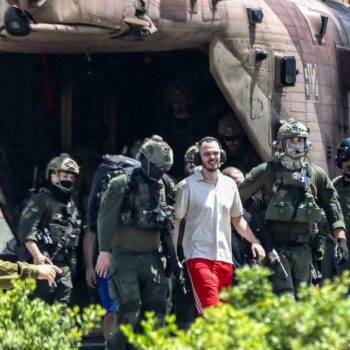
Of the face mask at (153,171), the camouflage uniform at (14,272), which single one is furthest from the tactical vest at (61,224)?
the camouflage uniform at (14,272)

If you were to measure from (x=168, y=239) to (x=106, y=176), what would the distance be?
86 cm

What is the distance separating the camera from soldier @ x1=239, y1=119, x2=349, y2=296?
35.3ft

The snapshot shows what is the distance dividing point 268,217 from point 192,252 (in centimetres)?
82

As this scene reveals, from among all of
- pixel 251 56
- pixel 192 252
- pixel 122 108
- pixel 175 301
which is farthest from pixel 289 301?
pixel 122 108

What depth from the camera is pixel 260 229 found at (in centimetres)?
1084

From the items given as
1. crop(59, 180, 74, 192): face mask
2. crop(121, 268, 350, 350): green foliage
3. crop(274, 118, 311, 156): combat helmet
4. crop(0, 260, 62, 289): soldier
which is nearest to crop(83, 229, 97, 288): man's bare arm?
crop(59, 180, 74, 192): face mask

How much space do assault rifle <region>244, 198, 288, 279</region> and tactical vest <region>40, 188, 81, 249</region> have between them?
1.49 m

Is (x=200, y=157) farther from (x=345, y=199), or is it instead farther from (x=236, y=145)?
(x=236, y=145)

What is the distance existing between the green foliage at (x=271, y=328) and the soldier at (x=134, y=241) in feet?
14.6

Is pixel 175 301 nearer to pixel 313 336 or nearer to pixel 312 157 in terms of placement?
pixel 312 157

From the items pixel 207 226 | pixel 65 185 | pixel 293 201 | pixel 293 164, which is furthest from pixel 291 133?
pixel 65 185

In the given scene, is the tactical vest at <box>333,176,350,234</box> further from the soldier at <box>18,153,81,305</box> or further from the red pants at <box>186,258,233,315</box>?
the soldier at <box>18,153,81,305</box>

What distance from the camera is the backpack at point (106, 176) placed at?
10.6 metres

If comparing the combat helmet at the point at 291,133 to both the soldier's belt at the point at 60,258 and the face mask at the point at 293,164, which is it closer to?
the face mask at the point at 293,164
